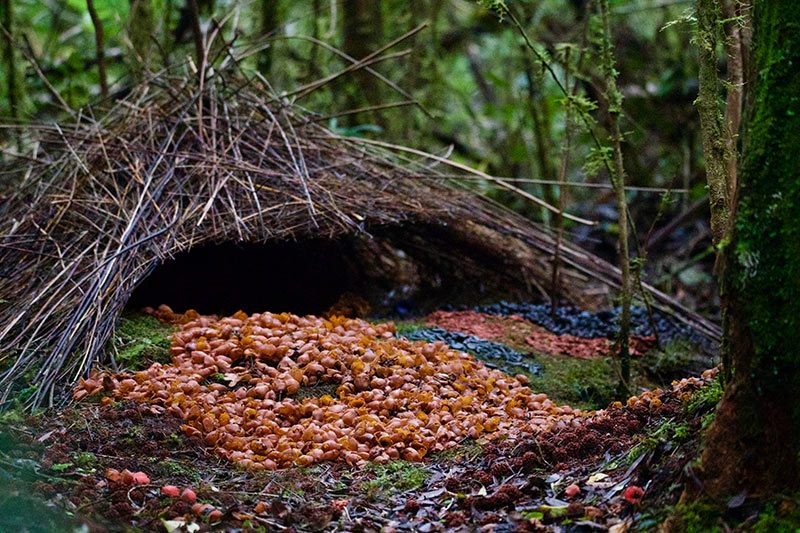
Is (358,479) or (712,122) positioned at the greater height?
(712,122)

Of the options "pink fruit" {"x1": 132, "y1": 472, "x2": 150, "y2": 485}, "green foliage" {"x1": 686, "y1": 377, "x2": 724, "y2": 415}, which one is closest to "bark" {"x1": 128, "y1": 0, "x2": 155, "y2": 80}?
"pink fruit" {"x1": 132, "y1": 472, "x2": 150, "y2": 485}

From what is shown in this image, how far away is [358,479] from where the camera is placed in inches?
96.5

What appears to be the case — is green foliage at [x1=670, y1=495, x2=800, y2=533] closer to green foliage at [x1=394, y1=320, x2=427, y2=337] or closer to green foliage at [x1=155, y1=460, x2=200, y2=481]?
green foliage at [x1=155, y1=460, x2=200, y2=481]

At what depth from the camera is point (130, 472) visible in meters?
→ 2.21


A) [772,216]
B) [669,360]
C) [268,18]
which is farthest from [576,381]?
[268,18]

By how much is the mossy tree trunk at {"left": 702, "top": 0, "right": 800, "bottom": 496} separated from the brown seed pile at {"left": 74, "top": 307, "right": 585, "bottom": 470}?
1.01 metres

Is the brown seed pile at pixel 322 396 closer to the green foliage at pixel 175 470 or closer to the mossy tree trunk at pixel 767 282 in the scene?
the green foliage at pixel 175 470

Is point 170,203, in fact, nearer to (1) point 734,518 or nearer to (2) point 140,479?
(2) point 140,479

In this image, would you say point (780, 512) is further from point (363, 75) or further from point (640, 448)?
point (363, 75)

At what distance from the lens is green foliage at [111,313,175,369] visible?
3102 mm

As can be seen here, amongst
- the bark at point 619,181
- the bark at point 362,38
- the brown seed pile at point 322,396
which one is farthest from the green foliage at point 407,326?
the bark at point 362,38

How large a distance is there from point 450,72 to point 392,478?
842 cm

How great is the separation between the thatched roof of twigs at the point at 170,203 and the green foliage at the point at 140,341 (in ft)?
0.36

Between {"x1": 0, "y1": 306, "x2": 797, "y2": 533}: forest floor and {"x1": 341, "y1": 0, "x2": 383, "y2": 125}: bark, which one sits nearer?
{"x1": 0, "y1": 306, "x2": 797, "y2": 533}: forest floor
